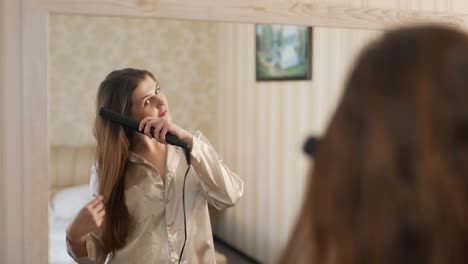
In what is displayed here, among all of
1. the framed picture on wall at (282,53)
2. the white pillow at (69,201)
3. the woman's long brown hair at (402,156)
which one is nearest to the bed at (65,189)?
the white pillow at (69,201)

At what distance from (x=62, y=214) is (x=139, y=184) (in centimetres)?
19

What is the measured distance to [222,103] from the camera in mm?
1324

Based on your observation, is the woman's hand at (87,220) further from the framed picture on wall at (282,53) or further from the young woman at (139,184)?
the framed picture on wall at (282,53)

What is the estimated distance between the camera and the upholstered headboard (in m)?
1.21

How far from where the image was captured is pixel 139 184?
123 centimetres

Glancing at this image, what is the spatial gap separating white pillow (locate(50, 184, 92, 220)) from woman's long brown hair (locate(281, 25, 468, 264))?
0.84 meters

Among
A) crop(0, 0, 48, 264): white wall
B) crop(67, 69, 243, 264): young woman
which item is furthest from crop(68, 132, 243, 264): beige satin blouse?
crop(0, 0, 48, 264): white wall

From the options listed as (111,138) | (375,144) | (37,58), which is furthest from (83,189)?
(375,144)

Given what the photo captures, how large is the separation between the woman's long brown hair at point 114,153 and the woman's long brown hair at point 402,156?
81cm

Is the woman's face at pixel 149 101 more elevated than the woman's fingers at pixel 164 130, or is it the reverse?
the woman's face at pixel 149 101

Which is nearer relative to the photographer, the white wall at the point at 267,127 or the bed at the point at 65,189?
the bed at the point at 65,189

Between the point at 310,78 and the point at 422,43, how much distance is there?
99 centimetres

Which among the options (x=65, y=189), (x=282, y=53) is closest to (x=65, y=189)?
(x=65, y=189)

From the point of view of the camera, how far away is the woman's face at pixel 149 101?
1.23m
